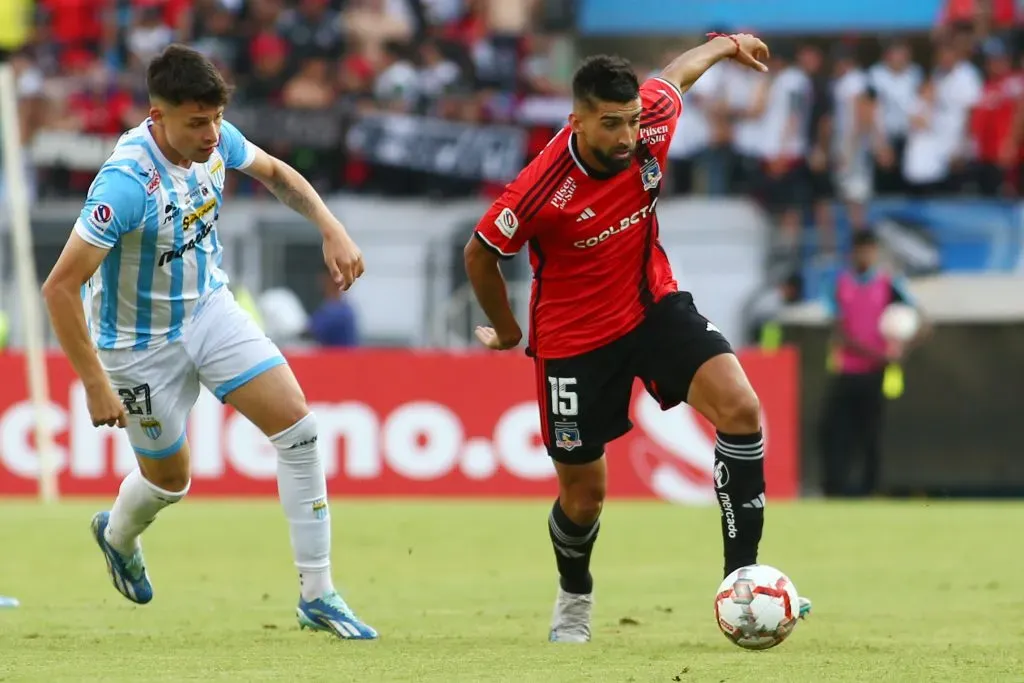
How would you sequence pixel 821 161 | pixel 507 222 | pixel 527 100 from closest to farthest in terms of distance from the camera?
pixel 507 222, pixel 821 161, pixel 527 100

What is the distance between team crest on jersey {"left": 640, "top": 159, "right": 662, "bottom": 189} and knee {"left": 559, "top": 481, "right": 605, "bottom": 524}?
1.29 meters

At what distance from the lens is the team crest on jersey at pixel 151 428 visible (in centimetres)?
805

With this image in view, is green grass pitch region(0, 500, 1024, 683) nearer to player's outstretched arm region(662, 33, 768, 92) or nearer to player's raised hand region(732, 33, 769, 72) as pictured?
player's outstretched arm region(662, 33, 768, 92)

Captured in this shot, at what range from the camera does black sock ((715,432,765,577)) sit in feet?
23.8

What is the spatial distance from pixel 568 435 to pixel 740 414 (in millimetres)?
797

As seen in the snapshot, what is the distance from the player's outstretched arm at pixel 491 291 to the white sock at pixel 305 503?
88 centimetres

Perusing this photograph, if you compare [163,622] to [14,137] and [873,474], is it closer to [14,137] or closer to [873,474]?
[14,137]

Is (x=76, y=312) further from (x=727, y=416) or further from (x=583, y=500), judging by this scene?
(x=727, y=416)

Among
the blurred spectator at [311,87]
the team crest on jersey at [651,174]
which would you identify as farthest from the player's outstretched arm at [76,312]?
the blurred spectator at [311,87]

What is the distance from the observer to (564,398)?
7703mm

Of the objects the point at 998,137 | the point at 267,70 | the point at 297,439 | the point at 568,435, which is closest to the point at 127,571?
the point at 297,439

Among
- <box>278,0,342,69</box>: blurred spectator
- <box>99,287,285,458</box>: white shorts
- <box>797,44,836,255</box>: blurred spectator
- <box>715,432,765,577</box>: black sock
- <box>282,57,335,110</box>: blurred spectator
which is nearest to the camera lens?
<box>715,432,765,577</box>: black sock

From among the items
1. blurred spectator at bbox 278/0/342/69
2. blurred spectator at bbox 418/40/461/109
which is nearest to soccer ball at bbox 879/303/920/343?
blurred spectator at bbox 418/40/461/109

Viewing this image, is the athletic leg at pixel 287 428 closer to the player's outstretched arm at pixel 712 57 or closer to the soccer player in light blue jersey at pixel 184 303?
the soccer player in light blue jersey at pixel 184 303
